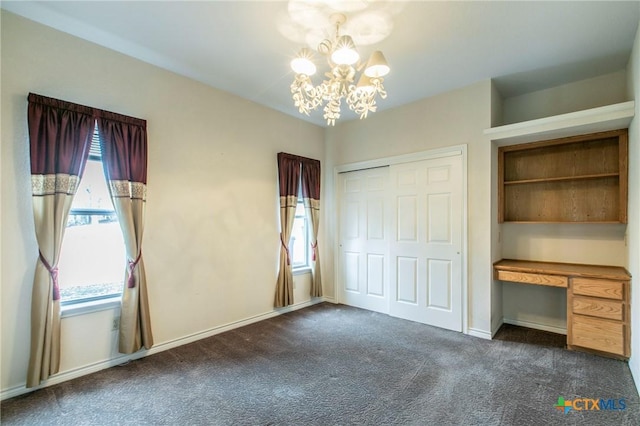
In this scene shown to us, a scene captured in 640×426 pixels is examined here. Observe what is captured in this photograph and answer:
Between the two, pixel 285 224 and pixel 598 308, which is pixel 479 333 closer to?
pixel 598 308

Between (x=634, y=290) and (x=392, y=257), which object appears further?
(x=392, y=257)

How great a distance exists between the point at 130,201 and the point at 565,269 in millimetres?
4411

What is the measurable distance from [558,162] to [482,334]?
2229 millimetres

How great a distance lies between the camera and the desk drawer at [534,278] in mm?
2984

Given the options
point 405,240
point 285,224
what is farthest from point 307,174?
point 405,240

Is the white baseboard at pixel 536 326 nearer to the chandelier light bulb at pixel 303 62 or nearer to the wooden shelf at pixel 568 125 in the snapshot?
the wooden shelf at pixel 568 125

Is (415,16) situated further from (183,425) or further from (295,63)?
(183,425)

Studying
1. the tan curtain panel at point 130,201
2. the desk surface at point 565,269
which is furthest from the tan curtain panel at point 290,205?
the desk surface at point 565,269

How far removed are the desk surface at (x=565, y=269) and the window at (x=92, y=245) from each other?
13.1 feet

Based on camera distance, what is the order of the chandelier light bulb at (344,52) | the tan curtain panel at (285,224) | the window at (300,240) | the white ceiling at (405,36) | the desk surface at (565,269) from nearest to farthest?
the chandelier light bulb at (344,52), the white ceiling at (405,36), the desk surface at (565,269), the tan curtain panel at (285,224), the window at (300,240)

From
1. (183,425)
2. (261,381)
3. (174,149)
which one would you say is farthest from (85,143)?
(261,381)

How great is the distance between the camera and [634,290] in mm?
2473

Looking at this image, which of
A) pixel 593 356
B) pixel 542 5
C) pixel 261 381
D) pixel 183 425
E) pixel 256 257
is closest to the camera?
pixel 183 425

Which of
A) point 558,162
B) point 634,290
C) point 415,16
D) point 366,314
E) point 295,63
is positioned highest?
point 415,16
